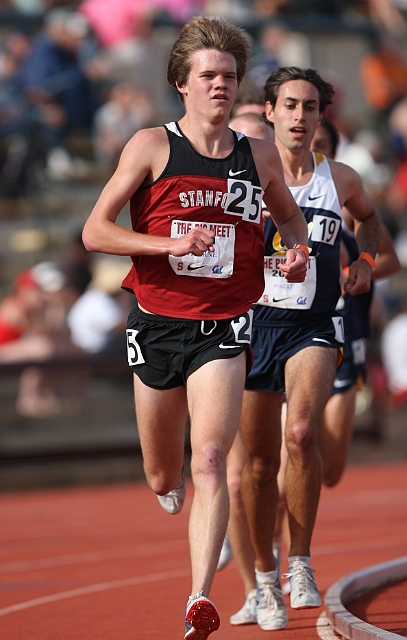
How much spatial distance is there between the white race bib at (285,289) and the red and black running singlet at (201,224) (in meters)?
0.91

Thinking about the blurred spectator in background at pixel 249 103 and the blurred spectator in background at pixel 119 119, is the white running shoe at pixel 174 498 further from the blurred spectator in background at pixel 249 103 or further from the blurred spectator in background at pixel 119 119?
the blurred spectator in background at pixel 119 119

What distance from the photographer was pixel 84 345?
13.9m

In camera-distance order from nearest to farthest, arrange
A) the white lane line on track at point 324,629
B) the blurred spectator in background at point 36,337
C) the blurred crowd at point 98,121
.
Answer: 1. the white lane line on track at point 324,629
2. the blurred spectator in background at point 36,337
3. the blurred crowd at point 98,121

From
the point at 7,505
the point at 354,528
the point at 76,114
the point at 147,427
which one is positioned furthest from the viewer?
the point at 76,114

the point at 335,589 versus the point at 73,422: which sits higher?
the point at 335,589

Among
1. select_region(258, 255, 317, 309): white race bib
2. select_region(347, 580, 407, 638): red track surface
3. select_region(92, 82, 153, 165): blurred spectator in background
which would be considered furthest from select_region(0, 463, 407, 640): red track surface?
select_region(92, 82, 153, 165): blurred spectator in background

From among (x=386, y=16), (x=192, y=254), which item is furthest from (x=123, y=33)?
(x=192, y=254)

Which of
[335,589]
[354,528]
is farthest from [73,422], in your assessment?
[335,589]

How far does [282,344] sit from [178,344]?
1067 mm

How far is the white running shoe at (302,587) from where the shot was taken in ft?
17.8

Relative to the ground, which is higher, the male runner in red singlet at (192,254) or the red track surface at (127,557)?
the male runner in red singlet at (192,254)

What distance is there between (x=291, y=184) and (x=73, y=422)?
7.85 m

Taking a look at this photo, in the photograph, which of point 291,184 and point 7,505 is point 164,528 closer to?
point 7,505

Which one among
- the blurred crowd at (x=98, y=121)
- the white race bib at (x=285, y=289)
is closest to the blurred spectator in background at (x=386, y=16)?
the blurred crowd at (x=98, y=121)
